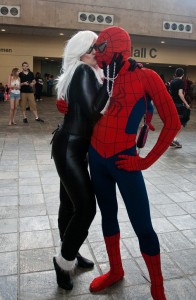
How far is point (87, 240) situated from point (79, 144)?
4.13 feet

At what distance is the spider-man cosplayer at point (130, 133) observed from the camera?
175cm

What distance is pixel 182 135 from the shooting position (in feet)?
27.7

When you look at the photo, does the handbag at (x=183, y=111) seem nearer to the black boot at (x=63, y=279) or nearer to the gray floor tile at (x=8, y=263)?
the gray floor tile at (x=8, y=263)

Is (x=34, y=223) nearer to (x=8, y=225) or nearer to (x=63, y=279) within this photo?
(x=8, y=225)

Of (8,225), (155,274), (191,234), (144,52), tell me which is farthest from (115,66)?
(144,52)

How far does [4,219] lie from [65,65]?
1.93 metres

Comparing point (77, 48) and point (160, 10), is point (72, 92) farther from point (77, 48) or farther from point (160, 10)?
point (160, 10)

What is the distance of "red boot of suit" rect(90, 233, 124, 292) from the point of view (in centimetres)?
218

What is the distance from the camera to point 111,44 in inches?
70.3

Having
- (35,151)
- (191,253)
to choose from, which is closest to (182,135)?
(35,151)

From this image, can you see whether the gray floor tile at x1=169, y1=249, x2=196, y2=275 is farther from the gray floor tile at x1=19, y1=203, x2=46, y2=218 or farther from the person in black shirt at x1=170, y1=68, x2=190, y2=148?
the person in black shirt at x1=170, y1=68, x2=190, y2=148

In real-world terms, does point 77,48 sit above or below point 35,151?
above

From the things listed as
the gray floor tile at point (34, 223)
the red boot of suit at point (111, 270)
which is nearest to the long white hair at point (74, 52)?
the red boot of suit at point (111, 270)

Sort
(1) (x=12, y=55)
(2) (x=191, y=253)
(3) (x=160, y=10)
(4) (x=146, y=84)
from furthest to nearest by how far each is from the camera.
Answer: (1) (x=12, y=55)
(3) (x=160, y=10)
(2) (x=191, y=253)
(4) (x=146, y=84)
